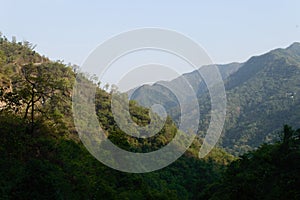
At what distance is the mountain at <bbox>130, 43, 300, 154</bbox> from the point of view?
88.6 metres

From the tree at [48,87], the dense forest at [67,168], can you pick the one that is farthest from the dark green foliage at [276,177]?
the tree at [48,87]

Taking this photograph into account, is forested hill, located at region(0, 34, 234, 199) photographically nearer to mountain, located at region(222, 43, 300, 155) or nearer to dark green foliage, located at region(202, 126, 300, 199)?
dark green foliage, located at region(202, 126, 300, 199)

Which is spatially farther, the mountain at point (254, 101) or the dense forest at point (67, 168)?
the mountain at point (254, 101)

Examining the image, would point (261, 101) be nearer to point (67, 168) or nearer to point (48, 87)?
point (48, 87)

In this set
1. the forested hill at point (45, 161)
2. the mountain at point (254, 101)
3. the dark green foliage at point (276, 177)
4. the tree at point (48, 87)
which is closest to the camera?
the forested hill at point (45, 161)

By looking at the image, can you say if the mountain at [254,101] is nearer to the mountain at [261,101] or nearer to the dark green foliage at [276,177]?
the mountain at [261,101]

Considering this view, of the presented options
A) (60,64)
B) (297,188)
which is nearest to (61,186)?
(297,188)

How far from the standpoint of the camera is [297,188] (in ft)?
44.7

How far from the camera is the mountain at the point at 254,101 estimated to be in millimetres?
88625

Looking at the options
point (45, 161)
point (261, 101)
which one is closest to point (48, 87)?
point (45, 161)

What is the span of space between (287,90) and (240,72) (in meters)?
56.2

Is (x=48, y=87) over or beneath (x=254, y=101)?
beneath

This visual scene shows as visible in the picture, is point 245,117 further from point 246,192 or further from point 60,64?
point 246,192

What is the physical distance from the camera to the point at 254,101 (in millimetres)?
129500
